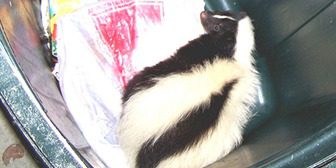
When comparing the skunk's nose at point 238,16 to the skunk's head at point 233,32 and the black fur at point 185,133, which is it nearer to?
the skunk's head at point 233,32

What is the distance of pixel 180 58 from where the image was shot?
1.32m

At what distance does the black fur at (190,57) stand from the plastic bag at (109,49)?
0.31ft

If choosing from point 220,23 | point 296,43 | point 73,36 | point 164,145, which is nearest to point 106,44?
point 73,36

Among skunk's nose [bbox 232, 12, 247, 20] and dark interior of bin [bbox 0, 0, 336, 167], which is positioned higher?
skunk's nose [bbox 232, 12, 247, 20]

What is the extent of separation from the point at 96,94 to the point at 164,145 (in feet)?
1.11

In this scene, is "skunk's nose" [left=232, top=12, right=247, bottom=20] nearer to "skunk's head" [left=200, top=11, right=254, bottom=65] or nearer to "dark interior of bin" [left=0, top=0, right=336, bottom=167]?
"skunk's head" [left=200, top=11, right=254, bottom=65]

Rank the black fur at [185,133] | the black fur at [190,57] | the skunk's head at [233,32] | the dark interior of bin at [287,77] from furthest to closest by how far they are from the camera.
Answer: the skunk's head at [233,32] < the black fur at [190,57] < the black fur at [185,133] < the dark interior of bin at [287,77]

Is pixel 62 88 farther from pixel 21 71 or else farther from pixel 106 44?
pixel 21 71

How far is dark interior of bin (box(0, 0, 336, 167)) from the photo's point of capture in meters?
0.96

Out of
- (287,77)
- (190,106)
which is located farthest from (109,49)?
(287,77)

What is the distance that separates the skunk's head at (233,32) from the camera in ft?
4.58

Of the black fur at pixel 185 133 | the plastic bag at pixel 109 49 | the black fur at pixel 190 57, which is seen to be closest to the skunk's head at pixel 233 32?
the black fur at pixel 190 57

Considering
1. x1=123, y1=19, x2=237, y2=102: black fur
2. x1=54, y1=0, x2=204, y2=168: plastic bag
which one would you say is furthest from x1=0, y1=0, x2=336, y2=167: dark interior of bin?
x1=123, y1=19, x2=237, y2=102: black fur

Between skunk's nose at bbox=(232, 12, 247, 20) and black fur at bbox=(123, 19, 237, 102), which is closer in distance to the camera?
black fur at bbox=(123, 19, 237, 102)
